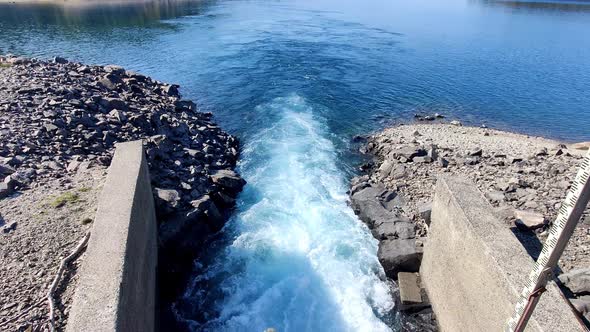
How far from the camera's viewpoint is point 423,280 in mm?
11531

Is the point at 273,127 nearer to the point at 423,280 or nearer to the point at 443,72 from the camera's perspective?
the point at 423,280

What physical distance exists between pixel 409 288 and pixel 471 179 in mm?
5307

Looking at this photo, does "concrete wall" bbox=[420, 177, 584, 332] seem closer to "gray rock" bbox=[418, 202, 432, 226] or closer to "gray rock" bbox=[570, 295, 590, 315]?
"gray rock" bbox=[418, 202, 432, 226]

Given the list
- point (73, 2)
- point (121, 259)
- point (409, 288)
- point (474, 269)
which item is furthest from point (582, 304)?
point (73, 2)

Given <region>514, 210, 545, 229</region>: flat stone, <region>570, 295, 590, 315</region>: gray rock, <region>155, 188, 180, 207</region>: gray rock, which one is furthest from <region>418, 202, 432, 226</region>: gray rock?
→ <region>155, 188, 180, 207</region>: gray rock

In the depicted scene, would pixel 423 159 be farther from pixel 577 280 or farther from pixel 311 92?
pixel 311 92

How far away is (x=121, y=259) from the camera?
7.15m

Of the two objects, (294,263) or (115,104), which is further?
(115,104)

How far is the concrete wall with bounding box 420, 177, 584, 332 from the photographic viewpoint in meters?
6.79

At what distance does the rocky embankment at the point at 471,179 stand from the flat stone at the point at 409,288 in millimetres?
287

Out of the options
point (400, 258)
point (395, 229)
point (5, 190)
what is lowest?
point (400, 258)

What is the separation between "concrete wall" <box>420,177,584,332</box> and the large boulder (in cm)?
Result: 40

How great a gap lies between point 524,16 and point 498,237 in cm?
6979

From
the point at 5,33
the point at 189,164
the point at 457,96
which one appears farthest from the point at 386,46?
the point at 5,33
